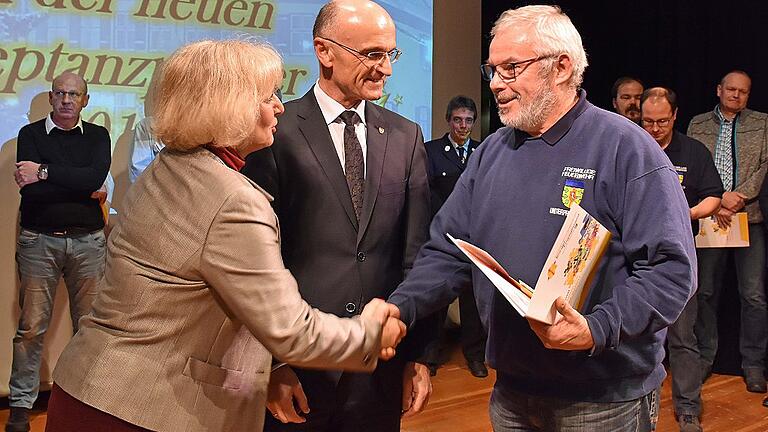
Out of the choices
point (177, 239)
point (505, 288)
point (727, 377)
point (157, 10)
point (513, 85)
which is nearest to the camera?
point (177, 239)

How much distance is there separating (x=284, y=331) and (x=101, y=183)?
3070 mm

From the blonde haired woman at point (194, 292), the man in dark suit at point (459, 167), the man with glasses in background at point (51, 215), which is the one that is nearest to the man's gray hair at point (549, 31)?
the blonde haired woman at point (194, 292)

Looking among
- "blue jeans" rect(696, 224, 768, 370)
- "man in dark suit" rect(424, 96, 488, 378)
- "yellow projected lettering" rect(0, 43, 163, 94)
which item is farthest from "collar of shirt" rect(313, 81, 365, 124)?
"blue jeans" rect(696, 224, 768, 370)

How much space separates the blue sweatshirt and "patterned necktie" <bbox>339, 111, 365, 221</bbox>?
0.26 m

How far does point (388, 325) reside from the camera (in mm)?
2016

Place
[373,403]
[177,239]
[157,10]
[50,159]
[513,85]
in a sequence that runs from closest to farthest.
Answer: [177,239], [513,85], [373,403], [50,159], [157,10]

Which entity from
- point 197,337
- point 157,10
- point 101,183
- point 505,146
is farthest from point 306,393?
point 157,10

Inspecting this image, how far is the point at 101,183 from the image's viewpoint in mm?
4469

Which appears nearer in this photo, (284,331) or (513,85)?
(284,331)

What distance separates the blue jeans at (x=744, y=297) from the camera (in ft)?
17.6

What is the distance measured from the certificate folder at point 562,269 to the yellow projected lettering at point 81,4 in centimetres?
367

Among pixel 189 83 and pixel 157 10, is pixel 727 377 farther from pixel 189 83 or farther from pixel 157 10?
pixel 189 83

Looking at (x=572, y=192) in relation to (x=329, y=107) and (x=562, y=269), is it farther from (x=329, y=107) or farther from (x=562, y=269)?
(x=329, y=107)

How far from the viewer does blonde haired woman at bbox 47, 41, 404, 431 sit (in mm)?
1643
